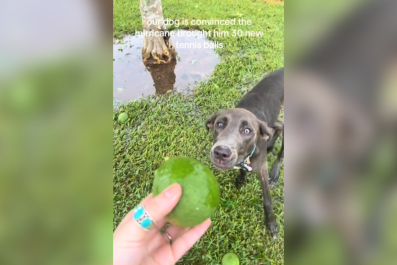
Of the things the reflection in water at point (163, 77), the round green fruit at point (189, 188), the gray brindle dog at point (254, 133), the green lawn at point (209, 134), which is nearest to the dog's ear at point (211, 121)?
the gray brindle dog at point (254, 133)

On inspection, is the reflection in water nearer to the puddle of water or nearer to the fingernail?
the puddle of water

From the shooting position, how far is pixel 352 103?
141 centimetres

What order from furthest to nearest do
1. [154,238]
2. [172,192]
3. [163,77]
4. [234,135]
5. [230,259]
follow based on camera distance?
[163,77], [230,259], [234,135], [154,238], [172,192]

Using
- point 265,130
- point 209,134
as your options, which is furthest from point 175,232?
point 265,130

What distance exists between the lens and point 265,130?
171 cm

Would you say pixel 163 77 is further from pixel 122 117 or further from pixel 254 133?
pixel 254 133

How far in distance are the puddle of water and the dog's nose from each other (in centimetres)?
65

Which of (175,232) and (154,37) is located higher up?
(154,37)

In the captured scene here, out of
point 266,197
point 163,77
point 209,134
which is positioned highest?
point 163,77

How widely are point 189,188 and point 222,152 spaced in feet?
1.68

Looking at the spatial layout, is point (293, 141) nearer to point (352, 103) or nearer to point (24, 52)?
point (352, 103)

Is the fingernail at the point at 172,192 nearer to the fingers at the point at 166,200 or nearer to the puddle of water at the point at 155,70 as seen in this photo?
the fingers at the point at 166,200

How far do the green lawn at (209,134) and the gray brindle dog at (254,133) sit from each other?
69 millimetres

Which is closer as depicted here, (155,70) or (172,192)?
(172,192)
